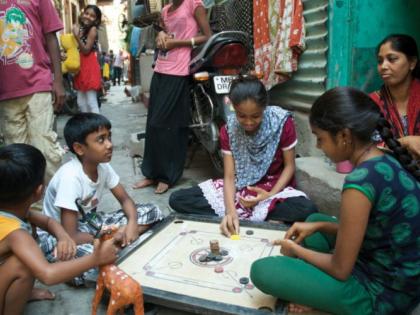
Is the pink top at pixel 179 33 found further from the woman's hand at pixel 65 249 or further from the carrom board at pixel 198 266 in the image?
the woman's hand at pixel 65 249

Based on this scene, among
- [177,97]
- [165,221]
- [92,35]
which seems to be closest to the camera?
[165,221]

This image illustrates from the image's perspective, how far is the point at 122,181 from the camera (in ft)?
12.3

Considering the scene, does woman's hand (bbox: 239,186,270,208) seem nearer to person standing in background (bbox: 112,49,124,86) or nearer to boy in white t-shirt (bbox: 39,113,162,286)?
boy in white t-shirt (bbox: 39,113,162,286)

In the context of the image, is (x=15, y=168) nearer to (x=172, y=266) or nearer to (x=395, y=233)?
(x=172, y=266)

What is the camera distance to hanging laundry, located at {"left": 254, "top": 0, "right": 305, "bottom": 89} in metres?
3.06

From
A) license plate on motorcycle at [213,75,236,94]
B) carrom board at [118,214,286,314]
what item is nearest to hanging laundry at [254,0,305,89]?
license plate on motorcycle at [213,75,236,94]

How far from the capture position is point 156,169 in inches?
134

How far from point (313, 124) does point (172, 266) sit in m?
0.96

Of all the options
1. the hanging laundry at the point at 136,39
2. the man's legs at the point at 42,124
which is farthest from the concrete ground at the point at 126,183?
the hanging laundry at the point at 136,39

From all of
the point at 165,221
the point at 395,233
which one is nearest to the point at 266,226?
the point at 165,221

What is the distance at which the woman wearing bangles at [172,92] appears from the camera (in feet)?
10.5

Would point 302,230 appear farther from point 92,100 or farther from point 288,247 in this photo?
point 92,100

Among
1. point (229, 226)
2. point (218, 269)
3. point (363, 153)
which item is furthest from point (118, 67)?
point (363, 153)

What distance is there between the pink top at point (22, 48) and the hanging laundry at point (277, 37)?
1.72m
